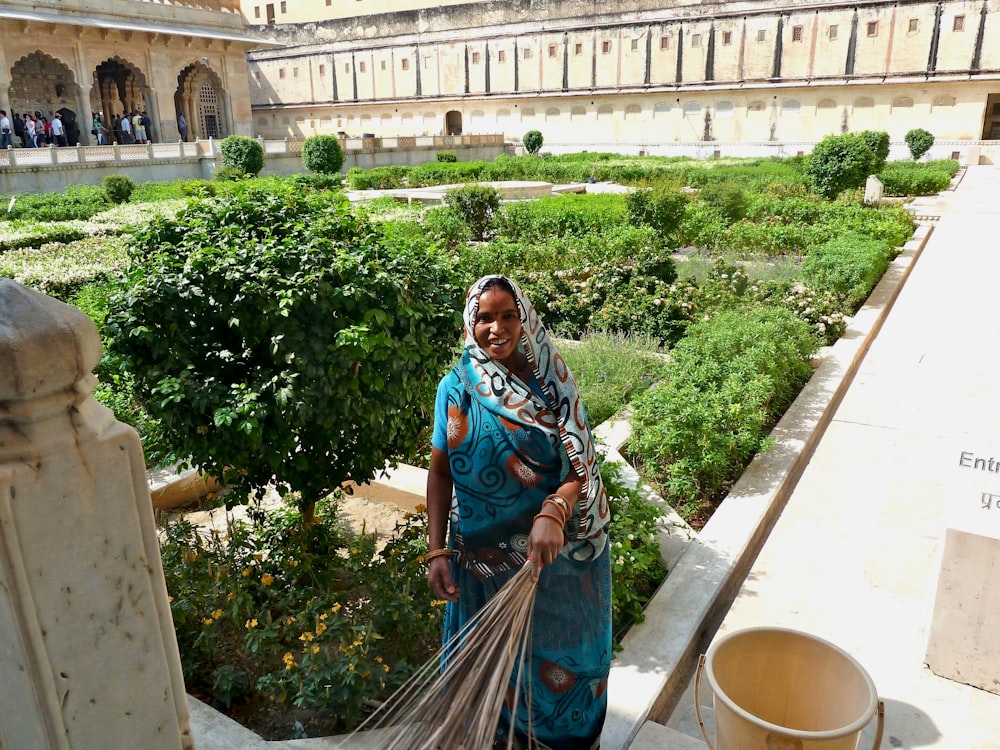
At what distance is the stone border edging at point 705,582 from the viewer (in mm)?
2325

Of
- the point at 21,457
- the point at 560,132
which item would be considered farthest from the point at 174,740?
the point at 560,132

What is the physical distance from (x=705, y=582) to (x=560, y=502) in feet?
4.85

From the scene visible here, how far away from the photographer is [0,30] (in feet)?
73.3

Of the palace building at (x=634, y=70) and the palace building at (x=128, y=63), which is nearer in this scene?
the palace building at (x=128, y=63)

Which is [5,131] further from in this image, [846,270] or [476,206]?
[846,270]

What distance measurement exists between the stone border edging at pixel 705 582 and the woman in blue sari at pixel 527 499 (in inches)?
16.4

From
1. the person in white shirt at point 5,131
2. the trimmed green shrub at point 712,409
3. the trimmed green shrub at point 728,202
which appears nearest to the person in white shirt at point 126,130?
the person in white shirt at point 5,131

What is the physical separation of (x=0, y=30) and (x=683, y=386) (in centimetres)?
2584

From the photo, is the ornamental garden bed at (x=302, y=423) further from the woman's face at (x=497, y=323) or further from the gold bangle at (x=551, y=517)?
the gold bangle at (x=551, y=517)

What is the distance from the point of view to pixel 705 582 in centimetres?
288

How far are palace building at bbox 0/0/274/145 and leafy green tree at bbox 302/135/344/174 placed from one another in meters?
9.40

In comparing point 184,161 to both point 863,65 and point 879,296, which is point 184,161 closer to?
point 879,296

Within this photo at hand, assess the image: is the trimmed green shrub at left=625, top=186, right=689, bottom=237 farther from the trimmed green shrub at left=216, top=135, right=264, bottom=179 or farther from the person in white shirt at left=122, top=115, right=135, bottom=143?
the person in white shirt at left=122, top=115, right=135, bottom=143

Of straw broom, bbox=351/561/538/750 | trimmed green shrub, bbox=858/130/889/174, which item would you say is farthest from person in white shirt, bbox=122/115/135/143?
straw broom, bbox=351/561/538/750
